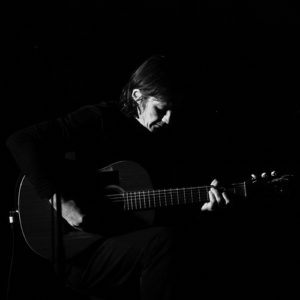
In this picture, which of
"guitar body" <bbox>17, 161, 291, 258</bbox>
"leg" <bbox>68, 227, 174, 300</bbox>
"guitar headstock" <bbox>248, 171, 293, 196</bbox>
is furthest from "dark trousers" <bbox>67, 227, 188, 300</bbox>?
"guitar headstock" <bbox>248, 171, 293, 196</bbox>

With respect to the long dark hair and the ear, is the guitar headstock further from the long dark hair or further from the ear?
the ear

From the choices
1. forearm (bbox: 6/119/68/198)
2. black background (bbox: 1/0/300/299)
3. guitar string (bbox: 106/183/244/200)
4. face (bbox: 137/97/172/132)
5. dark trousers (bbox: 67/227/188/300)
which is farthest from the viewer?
black background (bbox: 1/0/300/299)

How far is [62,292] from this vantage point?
6.40ft

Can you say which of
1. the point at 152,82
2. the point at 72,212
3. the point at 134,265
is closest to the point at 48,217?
the point at 72,212

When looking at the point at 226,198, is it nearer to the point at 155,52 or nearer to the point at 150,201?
the point at 150,201

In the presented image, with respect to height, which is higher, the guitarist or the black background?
the black background

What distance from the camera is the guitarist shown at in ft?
4.47

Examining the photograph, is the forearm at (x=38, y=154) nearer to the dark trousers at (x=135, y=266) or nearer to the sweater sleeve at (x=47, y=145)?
the sweater sleeve at (x=47, y=145)

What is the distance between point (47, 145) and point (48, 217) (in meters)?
0.33

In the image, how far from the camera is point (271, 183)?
1673 mm

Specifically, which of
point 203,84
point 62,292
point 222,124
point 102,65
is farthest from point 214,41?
point 62,292

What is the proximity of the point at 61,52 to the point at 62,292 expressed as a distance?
4.55ft

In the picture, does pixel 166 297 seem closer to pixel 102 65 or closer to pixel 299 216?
pixel 299 216

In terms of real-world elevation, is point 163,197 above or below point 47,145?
below
